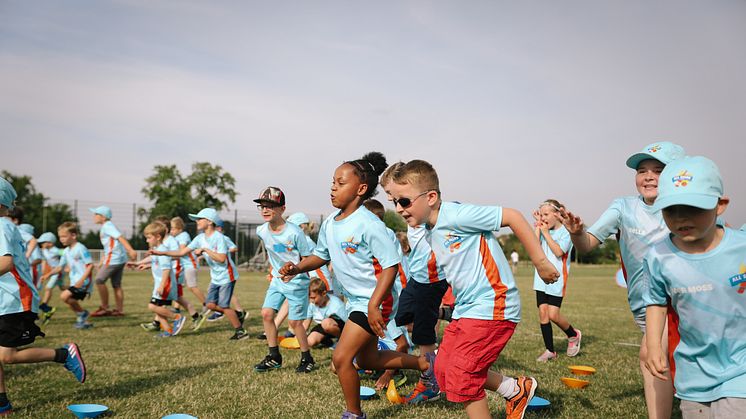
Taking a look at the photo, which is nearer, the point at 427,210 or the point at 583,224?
the point at 583,224

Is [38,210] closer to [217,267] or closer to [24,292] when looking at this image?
[217,267]

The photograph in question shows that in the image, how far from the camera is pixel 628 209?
14.4ft

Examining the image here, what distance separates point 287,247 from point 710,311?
18.8 feet

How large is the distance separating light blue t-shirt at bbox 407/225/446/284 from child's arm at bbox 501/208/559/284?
7.99 feet

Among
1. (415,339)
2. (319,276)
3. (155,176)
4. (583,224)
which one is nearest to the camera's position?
(583,224)

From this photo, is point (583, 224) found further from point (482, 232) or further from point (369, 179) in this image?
point (369, 179)

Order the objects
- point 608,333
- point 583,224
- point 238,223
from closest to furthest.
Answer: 1. point 583,224
2. point 608,333
3. point 238,223

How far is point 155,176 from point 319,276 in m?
50.9

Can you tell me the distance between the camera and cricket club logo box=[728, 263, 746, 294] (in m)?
2.73

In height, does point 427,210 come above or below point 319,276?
above

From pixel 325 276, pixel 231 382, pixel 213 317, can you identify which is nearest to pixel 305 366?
pixel 231 382

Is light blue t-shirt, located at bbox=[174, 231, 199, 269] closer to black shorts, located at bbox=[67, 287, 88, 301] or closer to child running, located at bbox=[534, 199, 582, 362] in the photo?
black shorts, located at bbox=[67, 287, 88, 301]

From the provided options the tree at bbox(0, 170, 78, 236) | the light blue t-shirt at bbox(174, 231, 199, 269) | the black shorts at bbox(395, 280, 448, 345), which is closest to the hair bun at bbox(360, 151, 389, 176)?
the black shorts at bbox(395, 280, 448, 345)

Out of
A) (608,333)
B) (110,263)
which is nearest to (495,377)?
(608,333)
